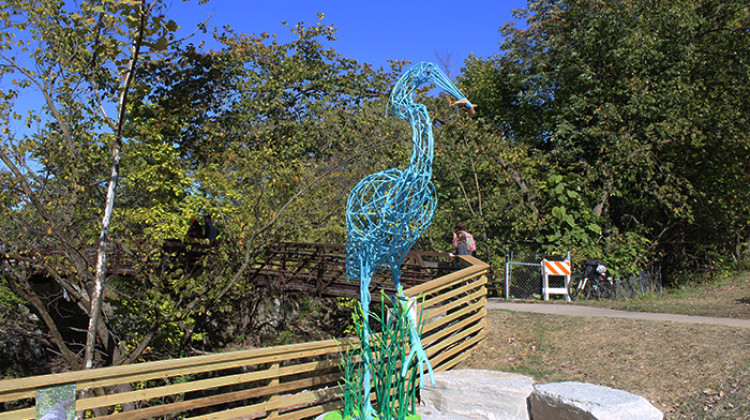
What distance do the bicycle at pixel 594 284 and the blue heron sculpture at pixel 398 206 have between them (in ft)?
28.6

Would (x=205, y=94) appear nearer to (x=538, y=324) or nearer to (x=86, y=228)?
(x=86, y=228)

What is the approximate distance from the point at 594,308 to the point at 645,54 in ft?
25.7

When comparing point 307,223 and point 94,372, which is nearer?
point 94,372

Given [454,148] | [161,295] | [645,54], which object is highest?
[645,54]

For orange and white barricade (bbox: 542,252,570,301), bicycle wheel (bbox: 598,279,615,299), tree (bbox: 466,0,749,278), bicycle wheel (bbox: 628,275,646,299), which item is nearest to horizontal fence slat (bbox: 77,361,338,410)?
orange and white barricade (bbox: 542,252,570,301)

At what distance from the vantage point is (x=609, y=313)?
946 cm

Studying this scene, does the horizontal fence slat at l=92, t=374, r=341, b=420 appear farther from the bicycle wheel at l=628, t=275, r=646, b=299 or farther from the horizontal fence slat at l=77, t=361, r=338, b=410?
the bicycle wheel at l=628, t=275, r=646, b=299

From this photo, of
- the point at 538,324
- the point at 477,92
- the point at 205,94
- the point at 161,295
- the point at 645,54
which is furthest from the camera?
the point at 477,92

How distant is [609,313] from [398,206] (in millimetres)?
6103

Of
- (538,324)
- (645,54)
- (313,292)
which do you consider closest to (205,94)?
(313,292)

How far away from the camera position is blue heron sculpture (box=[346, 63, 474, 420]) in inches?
194

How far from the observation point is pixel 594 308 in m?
10.3

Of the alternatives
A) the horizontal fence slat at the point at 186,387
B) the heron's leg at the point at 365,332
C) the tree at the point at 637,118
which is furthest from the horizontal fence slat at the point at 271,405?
the tree at the point at 637,118

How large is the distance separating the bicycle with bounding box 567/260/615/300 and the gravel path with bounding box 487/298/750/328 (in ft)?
6.42
